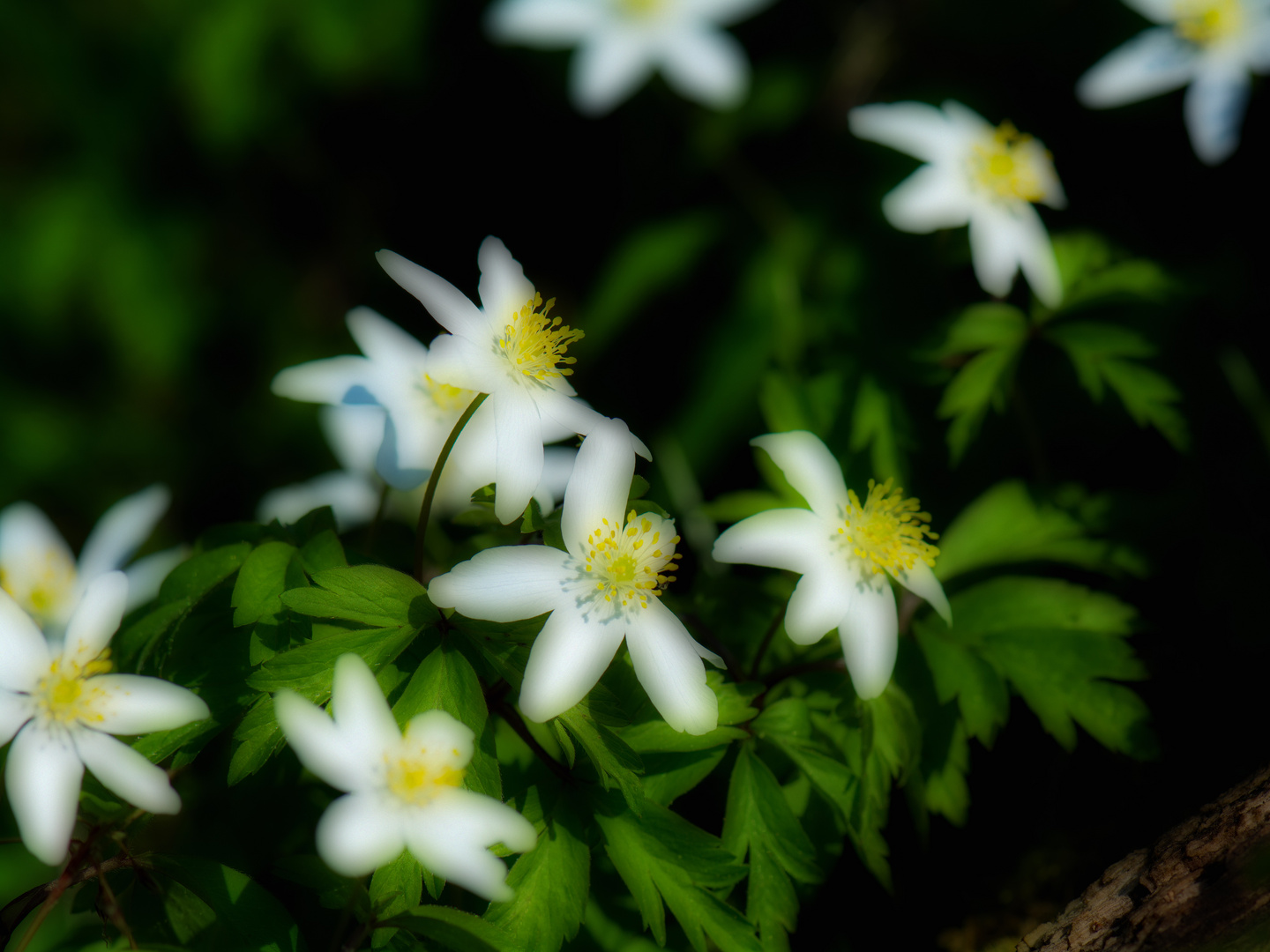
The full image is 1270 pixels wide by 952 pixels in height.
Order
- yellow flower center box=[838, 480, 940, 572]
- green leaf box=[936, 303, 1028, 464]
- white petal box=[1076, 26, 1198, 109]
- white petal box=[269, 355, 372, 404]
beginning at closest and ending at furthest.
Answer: yellow flower center box=[838, 480, 940, 572] < white petal box=[269, 355, 372, 404] < green leaf box=[936, 303, 1028, 464] < white petal box=[1076, 26, 1198, 109]

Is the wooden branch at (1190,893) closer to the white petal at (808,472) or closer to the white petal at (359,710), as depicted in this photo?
the white petal at (808,472)

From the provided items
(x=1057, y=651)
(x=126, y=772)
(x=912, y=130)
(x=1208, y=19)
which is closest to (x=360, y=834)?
(x=126, y=772)

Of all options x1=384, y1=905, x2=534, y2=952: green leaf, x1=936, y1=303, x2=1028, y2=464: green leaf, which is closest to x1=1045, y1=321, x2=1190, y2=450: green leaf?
x1=936, y1=303, x2=1028, y2=464: green leaf

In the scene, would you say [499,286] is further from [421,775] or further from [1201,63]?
[1201,63]

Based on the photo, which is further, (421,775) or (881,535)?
(881,535)

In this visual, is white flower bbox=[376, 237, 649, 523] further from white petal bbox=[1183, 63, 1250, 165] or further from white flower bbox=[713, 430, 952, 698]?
white petal bbox=[1183, 63, 1250, 165]

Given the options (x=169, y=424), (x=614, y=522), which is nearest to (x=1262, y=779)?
(x=614, y=522)
